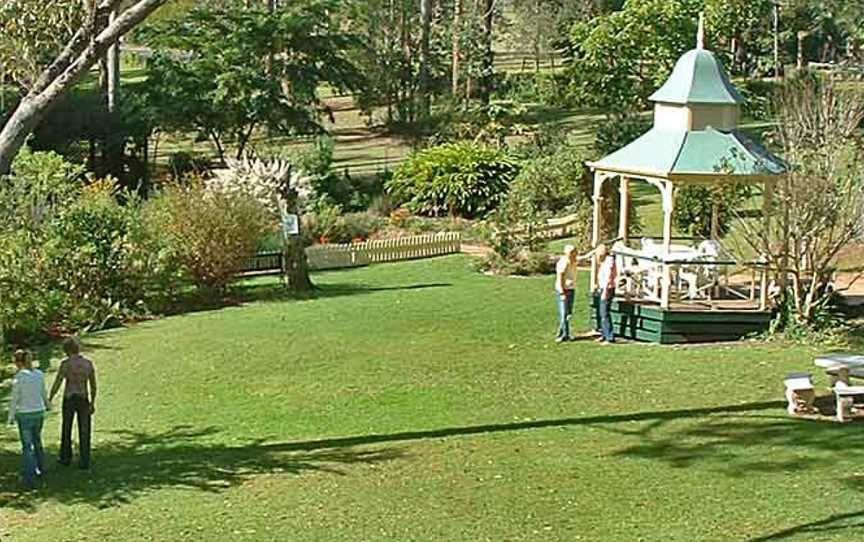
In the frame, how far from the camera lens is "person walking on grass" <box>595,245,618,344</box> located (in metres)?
Result: 19.4

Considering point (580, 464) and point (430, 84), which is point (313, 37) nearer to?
point (430, 84)

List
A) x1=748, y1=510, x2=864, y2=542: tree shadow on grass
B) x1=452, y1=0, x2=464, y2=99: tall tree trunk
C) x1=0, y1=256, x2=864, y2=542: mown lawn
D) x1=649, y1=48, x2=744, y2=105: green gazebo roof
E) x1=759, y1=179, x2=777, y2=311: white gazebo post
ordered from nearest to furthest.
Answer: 1. x1=748, y1=510, x2=864, y2=542: tree shadow on grass
2. x1=0, y1=256, x2=864, y2=542: mown lawn
3. x1=759, y1=179, x2=777, y2=311: white gazebo post
4. x1=649, y1=48, x2=744, y2=105: green gazebo roof
5. x1=452, y1=0, x2=464, y2=99: tall tree trunk

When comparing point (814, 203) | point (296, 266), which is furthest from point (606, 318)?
point (296, 266)

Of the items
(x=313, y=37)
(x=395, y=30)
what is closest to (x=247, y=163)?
(x=313, y=37)

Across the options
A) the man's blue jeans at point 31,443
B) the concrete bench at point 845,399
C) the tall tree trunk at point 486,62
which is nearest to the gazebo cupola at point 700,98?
the concrete bench at point 845,399

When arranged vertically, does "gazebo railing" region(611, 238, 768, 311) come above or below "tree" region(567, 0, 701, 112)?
below

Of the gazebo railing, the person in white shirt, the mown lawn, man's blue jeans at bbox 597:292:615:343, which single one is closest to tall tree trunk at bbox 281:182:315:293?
the mown lawn

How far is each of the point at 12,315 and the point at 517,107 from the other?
92.0 feet

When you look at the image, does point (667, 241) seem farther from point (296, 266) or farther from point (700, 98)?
point (296, 266)

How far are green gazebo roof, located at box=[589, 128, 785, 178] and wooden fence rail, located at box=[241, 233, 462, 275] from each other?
10.6m

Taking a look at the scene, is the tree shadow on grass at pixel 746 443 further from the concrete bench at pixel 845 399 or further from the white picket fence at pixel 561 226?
the white picket fence at pixel 561 226

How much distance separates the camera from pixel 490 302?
23.8 m

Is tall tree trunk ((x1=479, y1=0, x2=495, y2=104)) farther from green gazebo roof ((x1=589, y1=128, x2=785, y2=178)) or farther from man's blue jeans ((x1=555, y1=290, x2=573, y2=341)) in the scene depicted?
man's blue jeans ((x1=555, y1=290, x2=573, y2=341))

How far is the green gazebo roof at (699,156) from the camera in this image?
20.2 meters
